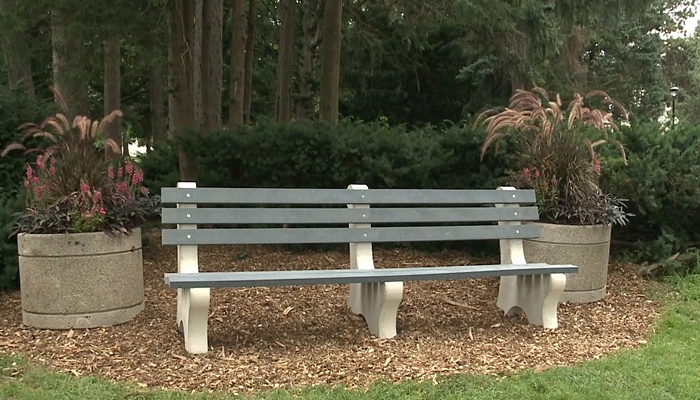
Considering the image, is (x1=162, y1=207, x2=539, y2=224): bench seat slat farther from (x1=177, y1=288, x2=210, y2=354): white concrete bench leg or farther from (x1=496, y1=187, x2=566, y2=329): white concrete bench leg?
(x1=177, y1=288, x2=210, y2=354): white concrete bench leg

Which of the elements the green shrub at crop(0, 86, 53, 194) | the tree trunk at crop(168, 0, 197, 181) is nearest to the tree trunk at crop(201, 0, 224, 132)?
the tree trunk at crop(168, 0, 197, 181)

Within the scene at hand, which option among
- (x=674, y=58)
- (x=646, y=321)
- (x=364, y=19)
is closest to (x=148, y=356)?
(x=646, y=321)

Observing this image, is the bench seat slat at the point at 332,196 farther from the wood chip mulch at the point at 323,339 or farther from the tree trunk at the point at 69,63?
the tree trunk at the point at 69,63

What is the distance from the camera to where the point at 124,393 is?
3.47 m

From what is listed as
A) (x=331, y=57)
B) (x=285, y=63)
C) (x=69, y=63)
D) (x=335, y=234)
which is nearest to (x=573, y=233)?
(x=335, y=234)

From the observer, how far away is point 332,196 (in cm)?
476

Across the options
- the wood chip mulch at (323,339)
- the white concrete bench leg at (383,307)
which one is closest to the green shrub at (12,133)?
the wood chip mulch at (323,339)

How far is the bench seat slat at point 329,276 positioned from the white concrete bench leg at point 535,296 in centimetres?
13

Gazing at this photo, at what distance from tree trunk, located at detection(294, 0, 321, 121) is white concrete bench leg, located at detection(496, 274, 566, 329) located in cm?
1164

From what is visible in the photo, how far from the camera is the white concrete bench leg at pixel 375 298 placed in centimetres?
448

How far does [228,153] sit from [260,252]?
4.06 ft

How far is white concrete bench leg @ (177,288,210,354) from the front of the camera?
13.1ft

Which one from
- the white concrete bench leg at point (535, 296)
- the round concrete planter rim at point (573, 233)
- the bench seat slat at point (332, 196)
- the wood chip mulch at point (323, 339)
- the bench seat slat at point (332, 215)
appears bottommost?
the wood chip mulch at point (323, 339)

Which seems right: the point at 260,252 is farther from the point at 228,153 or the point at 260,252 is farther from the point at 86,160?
the point at 86,160
